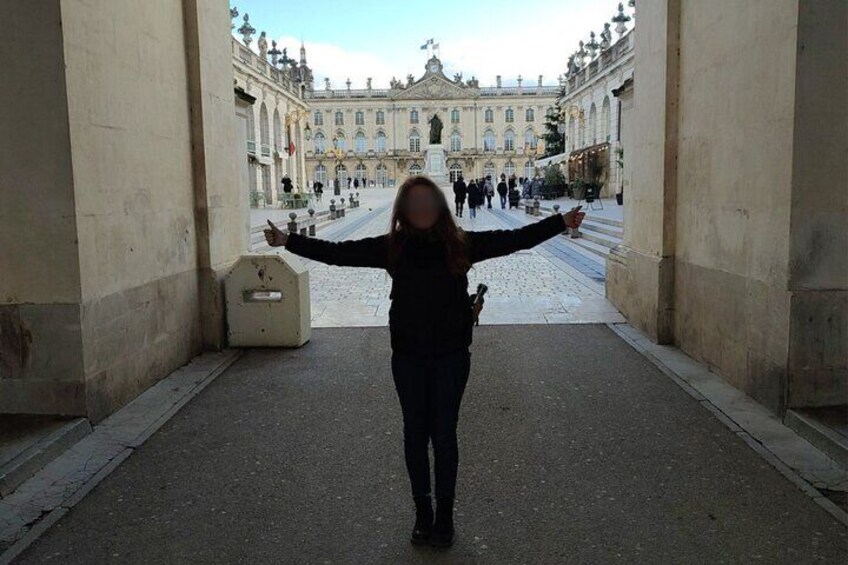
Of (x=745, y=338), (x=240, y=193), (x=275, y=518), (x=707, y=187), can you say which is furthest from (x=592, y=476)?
(x=240, y=193)

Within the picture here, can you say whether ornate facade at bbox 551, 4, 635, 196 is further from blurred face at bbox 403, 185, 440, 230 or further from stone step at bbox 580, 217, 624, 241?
blurred face at bbox 403, 185, 440, 230

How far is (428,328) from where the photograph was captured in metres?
3.71

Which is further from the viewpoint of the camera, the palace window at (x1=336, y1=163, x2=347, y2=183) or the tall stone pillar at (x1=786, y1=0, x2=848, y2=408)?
the palace window at (x1=336, y1=163, x2=347, y2=183)

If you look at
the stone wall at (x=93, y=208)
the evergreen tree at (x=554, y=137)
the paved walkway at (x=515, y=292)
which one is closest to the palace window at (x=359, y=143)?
the evergreen tree at (x=554, y=137)

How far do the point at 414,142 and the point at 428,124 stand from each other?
3.64m

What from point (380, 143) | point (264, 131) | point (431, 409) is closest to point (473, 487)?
point (431, 409)

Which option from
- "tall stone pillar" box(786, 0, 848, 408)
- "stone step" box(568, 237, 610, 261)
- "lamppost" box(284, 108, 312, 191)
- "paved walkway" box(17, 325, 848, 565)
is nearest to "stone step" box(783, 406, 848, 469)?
"tall stone pillar" box(786, 0, 848, 408)

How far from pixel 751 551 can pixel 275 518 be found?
7.83 feet

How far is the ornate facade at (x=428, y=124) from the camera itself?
12606 cm

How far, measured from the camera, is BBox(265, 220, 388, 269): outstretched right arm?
3.92 m

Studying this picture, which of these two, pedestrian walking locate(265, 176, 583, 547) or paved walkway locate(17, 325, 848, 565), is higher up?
pedestrian walking locate(265, 176, 583, 547)

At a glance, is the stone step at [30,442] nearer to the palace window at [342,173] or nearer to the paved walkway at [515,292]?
the paved walkway at [515,292]

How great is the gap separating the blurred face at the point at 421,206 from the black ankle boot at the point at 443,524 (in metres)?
1.36

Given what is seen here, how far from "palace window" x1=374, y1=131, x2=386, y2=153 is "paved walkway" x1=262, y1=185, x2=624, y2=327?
110 metres
